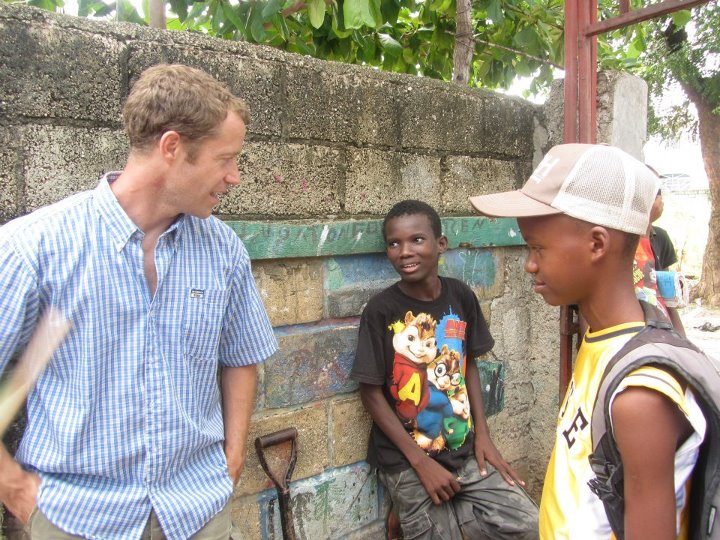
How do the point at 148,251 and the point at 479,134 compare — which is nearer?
the point at 148,251

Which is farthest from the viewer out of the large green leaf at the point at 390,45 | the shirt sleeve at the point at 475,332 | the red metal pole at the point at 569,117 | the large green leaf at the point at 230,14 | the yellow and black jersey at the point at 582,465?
the large green leaf at the point at 390,45

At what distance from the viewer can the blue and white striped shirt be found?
1589 millimetres

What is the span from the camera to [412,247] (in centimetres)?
269

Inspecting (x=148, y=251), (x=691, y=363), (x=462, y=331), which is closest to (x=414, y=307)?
(x=462, y=331)

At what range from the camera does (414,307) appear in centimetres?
272

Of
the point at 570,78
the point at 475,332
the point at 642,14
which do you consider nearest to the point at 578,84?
the point at 570,78

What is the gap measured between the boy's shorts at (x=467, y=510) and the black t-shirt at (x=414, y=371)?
0.08 m

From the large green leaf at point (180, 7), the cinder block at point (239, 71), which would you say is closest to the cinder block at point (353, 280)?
the cinder block at point (239, 71)

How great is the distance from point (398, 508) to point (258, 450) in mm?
713

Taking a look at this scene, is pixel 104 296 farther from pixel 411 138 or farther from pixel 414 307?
pixel 411 138

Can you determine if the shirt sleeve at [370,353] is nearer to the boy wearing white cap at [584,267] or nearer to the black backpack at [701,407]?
the boy wearing white cap at [584,267]

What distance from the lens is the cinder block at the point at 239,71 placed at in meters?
2.15

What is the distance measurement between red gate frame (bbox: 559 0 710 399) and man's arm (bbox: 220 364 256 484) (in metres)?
1.65

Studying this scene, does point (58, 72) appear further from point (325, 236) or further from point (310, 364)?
point (310, 364)
